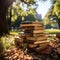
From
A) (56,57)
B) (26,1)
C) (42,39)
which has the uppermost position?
(26,1)

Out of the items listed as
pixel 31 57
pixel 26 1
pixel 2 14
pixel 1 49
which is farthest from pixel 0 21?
pixel 31 57

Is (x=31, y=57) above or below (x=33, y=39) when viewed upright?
below

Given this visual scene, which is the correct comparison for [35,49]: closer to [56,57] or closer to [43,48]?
[43,48]

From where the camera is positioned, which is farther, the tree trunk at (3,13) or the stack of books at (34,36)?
the tree trunk at (3,13)

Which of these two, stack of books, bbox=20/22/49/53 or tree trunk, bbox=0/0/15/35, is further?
tree trunk, bbox=0/0/15/35

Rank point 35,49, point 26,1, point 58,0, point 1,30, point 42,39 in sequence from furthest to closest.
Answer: point 26,1 → point 1,30 → point 58,0 → point 42,39 → point 35,49

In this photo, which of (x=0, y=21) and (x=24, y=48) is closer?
(x=24, y=48)

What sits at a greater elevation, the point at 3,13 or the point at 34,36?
the point at 3,13

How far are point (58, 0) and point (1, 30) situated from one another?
15.3ft

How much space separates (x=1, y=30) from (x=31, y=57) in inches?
277

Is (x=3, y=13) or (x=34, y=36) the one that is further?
(x=3, y=13)

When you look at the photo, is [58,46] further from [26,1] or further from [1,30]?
[26,1]

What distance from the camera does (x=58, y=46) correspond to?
→ 22.9 feet

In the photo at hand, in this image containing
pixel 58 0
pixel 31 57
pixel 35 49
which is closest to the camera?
pixel 31 57
